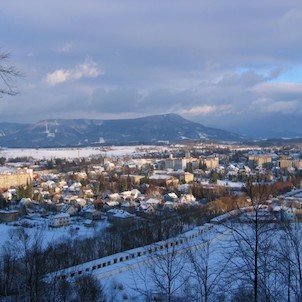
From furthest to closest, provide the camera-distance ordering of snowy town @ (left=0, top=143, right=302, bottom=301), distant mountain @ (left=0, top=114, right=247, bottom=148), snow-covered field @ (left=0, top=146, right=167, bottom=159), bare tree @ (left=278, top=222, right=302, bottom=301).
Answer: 1. distant mountain @ (left=0, top=114, right=247, bottom=148)
2. snow-covered field @ (left=0, top=146, right=167, bottom=159)
3. snowy town @ (left=0, top=143, right=302, bottom=301)
4. bare tree @ (left=278, top=222, right=302, bottom=301)

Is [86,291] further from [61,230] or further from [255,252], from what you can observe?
[61,230]

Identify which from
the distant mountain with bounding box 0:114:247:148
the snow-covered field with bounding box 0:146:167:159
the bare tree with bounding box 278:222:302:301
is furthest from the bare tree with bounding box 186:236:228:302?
the distant mountain with bounding box 0:114:247:148

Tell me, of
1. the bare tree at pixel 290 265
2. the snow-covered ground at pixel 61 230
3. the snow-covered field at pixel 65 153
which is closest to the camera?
the bare tree at pixel 290 265

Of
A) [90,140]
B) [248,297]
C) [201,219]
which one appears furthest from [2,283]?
[90,140]

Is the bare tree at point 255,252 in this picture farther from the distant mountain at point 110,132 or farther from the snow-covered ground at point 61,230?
the distant mountain at point 110,132

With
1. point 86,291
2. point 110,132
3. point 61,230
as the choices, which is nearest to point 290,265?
point 86,291

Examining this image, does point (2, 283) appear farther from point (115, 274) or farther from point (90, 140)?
point (90, 140)

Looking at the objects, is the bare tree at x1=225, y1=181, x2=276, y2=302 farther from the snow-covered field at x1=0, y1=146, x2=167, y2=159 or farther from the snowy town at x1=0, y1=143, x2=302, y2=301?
the snow-covered field at x1=0, y1=146, x2=167, y2=159

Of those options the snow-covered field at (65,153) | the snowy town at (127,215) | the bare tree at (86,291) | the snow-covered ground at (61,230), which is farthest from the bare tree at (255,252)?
the snow-covered field at (65,153)

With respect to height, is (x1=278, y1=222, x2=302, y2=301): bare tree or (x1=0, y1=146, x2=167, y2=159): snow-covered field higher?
(x1=278, y1=222, x2=302, y2=301): bare tree
